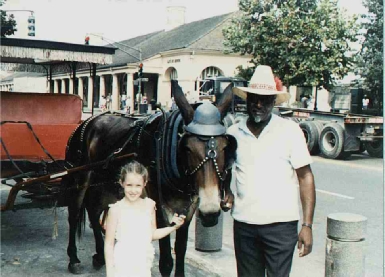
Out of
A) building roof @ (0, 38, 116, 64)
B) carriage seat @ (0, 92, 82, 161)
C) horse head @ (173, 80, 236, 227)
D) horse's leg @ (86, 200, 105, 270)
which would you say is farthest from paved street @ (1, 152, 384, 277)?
building roof @ (0, 38, 116, 64)

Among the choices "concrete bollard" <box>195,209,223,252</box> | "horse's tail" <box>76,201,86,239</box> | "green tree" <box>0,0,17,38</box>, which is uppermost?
"green tree" <box>0,0,17,38</box>

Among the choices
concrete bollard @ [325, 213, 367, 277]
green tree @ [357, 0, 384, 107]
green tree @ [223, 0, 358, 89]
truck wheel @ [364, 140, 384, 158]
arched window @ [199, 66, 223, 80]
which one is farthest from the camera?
arched window @ [199, 66, 223, 80]

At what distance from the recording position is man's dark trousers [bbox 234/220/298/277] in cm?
312

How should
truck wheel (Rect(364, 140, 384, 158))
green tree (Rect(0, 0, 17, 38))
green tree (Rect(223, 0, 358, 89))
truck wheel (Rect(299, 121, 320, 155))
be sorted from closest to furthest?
truck wheel (Rect(299, 121, 320, 155)), truck wheel (Rect(364, 140, 384, 158)), green tree (Rect(0, 0, 17, 38)), green tree (Rect(223, 0, 358, 89))

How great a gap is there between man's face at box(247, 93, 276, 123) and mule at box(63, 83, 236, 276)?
22cm

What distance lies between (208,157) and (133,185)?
54cm

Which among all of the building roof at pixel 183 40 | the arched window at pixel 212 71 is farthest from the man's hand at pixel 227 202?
the arched window at pixel 212 71

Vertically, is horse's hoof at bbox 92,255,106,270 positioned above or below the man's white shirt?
below

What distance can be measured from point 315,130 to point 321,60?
358 inches

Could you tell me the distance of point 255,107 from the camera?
3205 mm

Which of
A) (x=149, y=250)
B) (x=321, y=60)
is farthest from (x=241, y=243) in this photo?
(x=321, y=60)

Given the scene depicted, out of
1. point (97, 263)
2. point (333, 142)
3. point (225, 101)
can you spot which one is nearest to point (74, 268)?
point (97, 263)

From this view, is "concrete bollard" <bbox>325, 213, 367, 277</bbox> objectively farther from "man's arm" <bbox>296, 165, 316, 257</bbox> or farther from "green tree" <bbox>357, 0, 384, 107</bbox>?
"green tree" <bbox>357, 0, 384, 107</bbox>

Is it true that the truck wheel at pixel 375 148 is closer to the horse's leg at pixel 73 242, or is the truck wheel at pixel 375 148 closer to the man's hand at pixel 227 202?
the horse's leg at pixel 73 242
